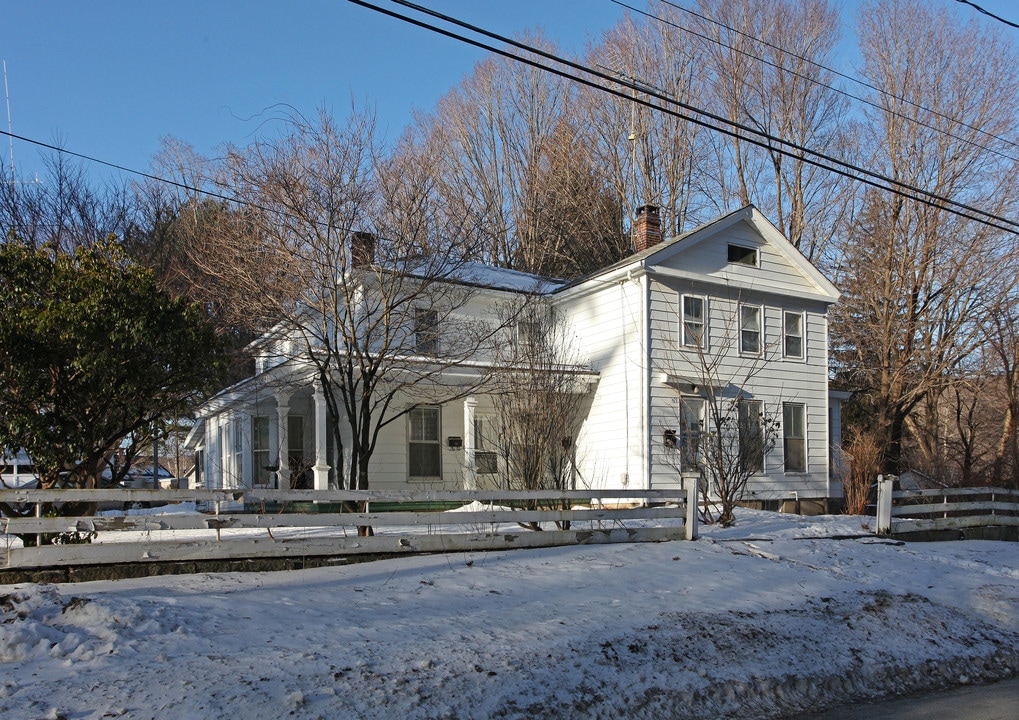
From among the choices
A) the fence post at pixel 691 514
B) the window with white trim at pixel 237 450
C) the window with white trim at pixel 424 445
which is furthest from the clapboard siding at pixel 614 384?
the window with white trim at pixel 237 450

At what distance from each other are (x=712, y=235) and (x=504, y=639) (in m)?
15.1

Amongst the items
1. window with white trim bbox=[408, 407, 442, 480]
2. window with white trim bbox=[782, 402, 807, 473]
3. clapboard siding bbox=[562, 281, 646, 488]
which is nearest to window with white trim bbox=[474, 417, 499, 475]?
window with white trim bbox=[408, 407, 442, 480]

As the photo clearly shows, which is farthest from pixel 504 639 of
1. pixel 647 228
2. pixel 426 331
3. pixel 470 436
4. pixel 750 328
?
pixel 647 228

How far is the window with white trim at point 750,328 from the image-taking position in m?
20.8

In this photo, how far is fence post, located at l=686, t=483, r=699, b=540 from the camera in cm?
1193

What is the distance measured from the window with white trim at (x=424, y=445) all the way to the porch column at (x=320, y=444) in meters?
3.11

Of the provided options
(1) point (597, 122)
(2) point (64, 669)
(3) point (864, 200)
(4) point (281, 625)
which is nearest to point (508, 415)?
(4) point (281, 625)

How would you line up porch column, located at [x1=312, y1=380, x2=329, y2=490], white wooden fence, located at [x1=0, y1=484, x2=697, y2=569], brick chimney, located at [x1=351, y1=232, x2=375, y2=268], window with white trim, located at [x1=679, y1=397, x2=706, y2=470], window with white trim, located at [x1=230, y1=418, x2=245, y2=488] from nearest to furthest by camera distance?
white wooden fence, located at [x1=0, y1=484, x2=697, y2=569]
brick chimney, located at [x1=351, y1=232, x2=375, y2=268]
porch column, located at [x1=312, y1=380, x2=329, y2=490]
window with white trim, located at [x1=679, y1=397, x2=706, y2=470]
window with white trim, located at [x1=230, y1=418, x2=245, y2=488]

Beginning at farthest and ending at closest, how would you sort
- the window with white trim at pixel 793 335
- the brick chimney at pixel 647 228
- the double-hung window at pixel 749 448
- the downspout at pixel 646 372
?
the brick chimney at pixel 647 228 < the window with white trim at pixel 793 335 < the downspout at pixel 646 372 < the double-hung window at pixel 749 448

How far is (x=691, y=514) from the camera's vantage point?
12.0 metres

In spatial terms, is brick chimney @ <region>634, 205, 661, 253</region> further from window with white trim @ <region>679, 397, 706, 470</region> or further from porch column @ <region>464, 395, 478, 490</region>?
porch column @ <region>464, 395, 478, 490</region>

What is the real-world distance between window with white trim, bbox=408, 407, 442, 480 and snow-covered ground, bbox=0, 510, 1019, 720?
948 centimetres

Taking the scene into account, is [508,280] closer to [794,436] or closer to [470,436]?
[470,436]

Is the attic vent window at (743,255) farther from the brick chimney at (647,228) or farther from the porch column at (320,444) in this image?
the porch column at (320,444)
